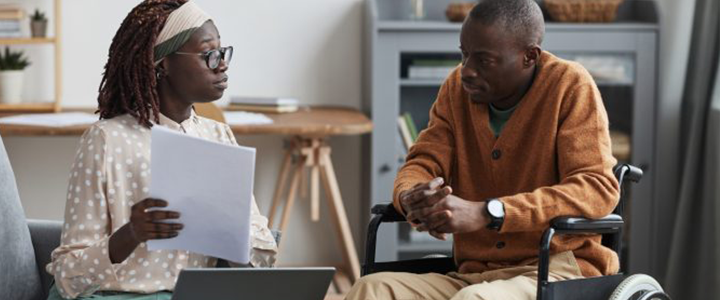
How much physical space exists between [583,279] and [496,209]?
211 millimetres

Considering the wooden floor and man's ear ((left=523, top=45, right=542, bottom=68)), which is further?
the wooden floor

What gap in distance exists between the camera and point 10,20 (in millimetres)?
3717

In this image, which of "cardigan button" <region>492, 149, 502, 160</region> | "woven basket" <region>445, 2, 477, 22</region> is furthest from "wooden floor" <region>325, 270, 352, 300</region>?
"cardigan button" <region>492, 149, 502, 160</region>

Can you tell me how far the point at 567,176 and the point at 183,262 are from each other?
2.44 ft

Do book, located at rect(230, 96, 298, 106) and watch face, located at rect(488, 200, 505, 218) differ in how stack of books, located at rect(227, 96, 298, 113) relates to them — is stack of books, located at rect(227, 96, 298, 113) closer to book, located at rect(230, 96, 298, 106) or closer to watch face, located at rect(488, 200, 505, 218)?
book, located at rect(230, 96, 298, 106)

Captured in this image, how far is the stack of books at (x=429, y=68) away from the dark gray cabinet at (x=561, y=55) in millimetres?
19

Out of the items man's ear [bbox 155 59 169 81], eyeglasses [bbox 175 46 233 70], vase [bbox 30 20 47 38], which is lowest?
vase [bbox 30 20 47 38]

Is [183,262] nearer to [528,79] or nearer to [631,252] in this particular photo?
[528,79]

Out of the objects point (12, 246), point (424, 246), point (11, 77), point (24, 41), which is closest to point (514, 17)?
point (12, 246)

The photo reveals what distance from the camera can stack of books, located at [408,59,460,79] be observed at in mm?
Result: 3814

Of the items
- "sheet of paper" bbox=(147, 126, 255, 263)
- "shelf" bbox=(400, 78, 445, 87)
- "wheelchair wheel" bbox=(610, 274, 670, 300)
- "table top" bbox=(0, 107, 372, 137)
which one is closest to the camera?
"sheet of paper" bbox=(147, 126, 255, 263)

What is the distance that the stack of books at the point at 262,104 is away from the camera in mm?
3865

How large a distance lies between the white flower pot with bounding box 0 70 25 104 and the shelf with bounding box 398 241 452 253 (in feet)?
4.57

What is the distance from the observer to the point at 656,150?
391 cm
